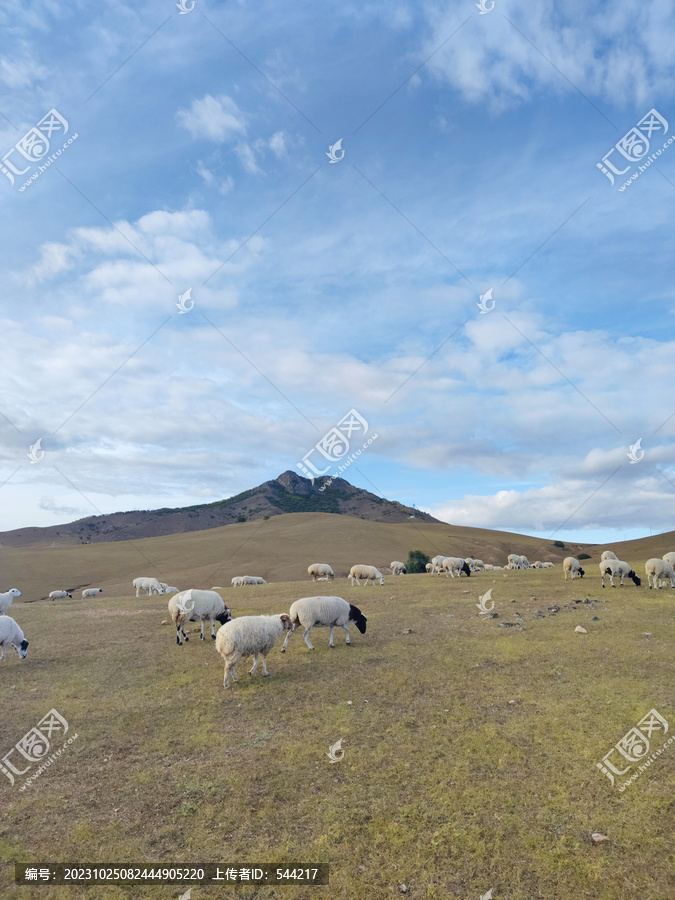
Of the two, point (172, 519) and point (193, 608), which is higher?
point (172, 519)

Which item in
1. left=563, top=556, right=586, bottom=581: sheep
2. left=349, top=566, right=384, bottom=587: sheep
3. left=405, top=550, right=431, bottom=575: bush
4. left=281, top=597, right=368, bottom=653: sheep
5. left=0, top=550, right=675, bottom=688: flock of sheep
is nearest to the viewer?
left=0, top=550, right=675, bottom=688: flock of sheep

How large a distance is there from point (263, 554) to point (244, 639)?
190 feet

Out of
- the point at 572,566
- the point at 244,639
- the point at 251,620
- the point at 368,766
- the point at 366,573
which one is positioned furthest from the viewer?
the point at 366,573

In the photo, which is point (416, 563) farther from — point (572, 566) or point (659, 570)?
point (659, 570)

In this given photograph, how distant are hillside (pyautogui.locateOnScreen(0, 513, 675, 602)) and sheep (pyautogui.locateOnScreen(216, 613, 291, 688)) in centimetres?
3637

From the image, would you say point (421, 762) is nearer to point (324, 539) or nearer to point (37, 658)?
point (37, 658)

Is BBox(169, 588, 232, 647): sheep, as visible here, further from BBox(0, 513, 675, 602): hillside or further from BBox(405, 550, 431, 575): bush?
BBox(405, 550, 431, 575): bush

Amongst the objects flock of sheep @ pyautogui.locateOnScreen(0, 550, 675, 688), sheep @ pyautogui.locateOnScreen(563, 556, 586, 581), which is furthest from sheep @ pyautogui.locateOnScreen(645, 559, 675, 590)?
sheep @ pyautogui.locateOnScreen(563, 556, 586, 581)

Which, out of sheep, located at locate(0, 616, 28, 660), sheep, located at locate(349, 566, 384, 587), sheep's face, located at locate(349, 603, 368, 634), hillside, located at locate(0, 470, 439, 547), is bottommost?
sheep, located at locate(0, 616, 28, 660)

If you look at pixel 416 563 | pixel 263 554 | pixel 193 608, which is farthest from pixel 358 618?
pixel 263 554

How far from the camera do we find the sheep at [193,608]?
17.0 meters

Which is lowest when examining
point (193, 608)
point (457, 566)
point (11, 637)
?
point (11, 637)

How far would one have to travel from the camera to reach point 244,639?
1320 centimetres

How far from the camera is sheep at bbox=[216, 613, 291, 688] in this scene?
13000 millimetres
